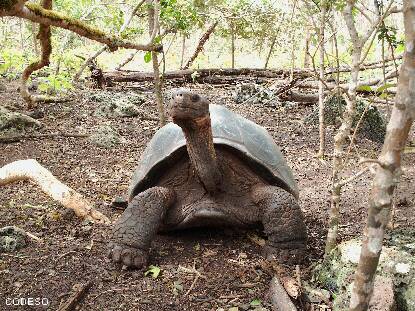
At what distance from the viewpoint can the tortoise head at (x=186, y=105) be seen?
280cm

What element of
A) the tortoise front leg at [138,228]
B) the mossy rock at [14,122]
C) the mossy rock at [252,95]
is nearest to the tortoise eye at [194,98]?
the tortoise front leg at [138,228]

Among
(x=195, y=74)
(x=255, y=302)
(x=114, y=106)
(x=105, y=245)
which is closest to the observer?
(x=255, y=302)

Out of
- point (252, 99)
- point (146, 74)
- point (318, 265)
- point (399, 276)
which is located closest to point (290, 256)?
point (318, 265)

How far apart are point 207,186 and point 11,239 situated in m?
1.27

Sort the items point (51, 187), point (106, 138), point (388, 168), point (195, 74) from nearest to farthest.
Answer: point (388, 168) < point (51, 187) < point (106, 138) < point (195, 74)

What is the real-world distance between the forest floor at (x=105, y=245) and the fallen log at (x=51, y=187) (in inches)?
3.3

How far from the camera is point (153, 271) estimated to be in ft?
9.54

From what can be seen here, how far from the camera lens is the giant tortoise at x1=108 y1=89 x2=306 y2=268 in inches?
118

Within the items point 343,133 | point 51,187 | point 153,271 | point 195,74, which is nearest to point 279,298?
point 153,271

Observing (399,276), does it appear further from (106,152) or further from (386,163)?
(106,152)

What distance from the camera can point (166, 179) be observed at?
355cm

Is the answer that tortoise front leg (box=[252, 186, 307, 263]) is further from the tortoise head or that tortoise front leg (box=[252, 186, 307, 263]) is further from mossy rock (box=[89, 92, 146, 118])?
mossy rock (box=[89, 92, 146, 118])

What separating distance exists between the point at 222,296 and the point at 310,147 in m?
3.94

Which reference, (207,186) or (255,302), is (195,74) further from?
(255,302)
